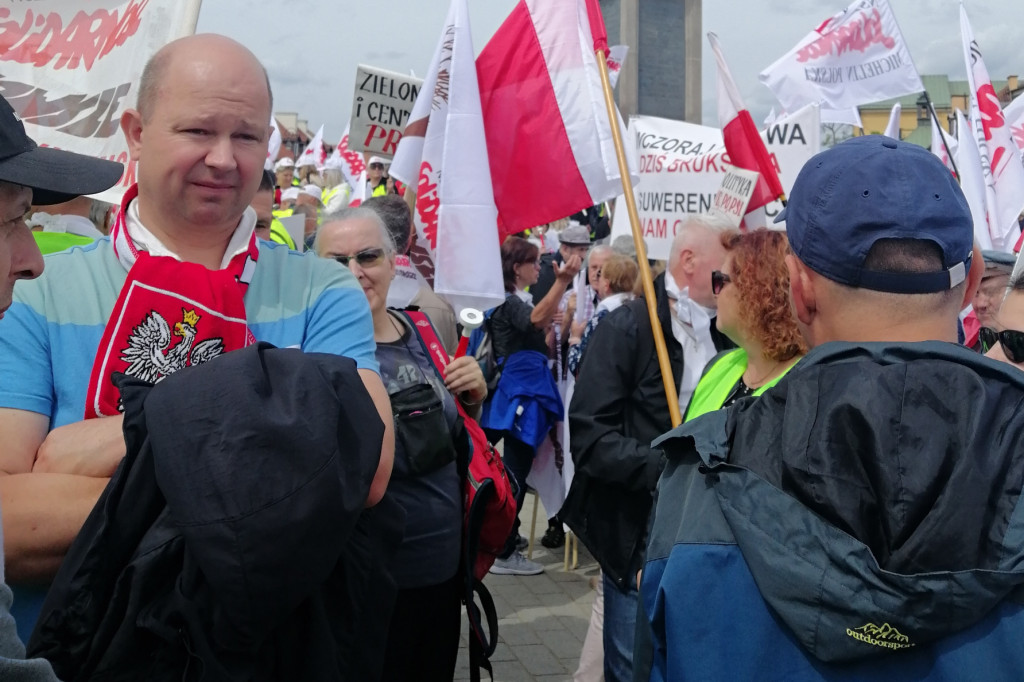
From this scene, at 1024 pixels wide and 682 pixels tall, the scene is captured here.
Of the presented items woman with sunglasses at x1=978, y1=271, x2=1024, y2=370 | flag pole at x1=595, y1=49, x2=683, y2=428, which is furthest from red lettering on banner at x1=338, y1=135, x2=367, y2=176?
woman with sunglasses at x1=978, y1=271, x2=1024, y2=370

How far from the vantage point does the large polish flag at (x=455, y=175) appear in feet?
12.6

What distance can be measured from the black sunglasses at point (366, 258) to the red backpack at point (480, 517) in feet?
1.29

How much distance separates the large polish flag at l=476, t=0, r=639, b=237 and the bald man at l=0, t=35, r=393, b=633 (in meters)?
2.13

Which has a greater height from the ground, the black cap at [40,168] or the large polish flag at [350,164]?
the large polish flag at [350,164]

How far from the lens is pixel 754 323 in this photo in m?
2.72

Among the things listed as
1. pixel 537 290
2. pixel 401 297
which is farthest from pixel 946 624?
pixel 537 290

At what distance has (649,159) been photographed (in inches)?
257

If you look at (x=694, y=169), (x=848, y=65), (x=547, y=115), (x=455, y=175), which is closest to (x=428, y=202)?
(x=455, y=175)

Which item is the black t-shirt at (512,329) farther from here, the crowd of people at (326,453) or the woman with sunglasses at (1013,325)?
the crowd of people at (326,453)

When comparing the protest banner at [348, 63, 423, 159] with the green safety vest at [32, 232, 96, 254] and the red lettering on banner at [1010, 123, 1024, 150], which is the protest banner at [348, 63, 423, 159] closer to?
the green safety vest at [32, 232, 96, 254]

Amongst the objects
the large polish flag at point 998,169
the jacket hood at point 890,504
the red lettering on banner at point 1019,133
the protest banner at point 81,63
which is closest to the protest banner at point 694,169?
the large polish flag at point 998,169

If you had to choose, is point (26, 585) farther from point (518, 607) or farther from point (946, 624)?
point (518, 607)

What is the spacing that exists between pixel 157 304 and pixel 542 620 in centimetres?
420

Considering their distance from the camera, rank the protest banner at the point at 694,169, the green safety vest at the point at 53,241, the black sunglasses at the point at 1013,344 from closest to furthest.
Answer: the black sunglasses at the point at 1013,344 < the green safety vest at the point at 53,241 < the protest banner at the point at 694,169
